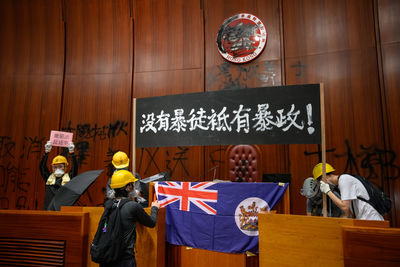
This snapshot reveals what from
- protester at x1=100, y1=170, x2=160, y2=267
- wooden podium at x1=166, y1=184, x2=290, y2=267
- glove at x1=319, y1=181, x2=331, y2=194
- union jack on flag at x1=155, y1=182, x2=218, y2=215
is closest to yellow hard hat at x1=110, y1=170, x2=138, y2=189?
protester at x1=100, y1=170, x2=160, y2=267

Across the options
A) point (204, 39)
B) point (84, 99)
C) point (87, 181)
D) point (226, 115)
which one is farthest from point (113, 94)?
point (226, 115)

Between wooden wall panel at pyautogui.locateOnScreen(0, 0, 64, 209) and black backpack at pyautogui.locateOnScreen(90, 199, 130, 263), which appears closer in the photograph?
black backpack at pyautogui.locateOnScreen(90, 199, 130, 263)

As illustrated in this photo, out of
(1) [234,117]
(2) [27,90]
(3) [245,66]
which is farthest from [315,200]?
(2) [27,90]

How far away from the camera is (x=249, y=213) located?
2588 millimetres

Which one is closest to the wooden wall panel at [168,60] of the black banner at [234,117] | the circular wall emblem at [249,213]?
the black banner at [234,117]

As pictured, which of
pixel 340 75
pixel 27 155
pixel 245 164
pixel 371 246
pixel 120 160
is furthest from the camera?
pixel 27 155

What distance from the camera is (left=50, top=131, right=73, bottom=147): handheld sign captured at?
3656mm

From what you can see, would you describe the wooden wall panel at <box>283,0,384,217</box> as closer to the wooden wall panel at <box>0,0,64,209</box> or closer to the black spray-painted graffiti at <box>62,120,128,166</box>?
the black spray-painted graffiti at <box>62,120,128,166</box>

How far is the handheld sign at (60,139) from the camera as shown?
12.0 feet

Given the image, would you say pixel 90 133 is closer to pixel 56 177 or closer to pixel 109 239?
pixel 56 177

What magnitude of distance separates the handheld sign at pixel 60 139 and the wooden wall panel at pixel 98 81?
1457 mm

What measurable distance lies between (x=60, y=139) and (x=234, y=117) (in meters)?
2.45

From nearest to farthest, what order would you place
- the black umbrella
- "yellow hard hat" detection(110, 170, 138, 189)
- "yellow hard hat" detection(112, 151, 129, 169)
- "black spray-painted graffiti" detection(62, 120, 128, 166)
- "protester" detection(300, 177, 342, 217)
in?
"yellow hard hat" detection(110, 170, 138, 189) < "protester" detection(300, 177, 342, 217) < the black umbrella < "yellow hard hat" detection(112, 151, 129, 169) < "black spray-painted graffiti" detection(62, 120, 128, 166)

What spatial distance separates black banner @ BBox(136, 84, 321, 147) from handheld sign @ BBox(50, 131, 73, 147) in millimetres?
1250
